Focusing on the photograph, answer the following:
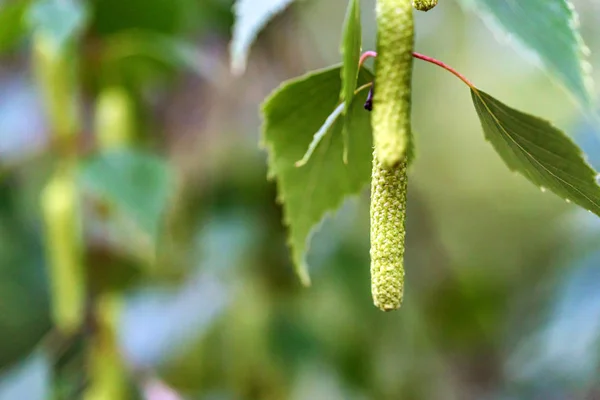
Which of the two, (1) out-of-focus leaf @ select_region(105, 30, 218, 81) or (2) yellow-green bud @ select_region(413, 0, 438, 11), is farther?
(1) out-of-focus leaf @ select_region(105, 30, 218, 81)

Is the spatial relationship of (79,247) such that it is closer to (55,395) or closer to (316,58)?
(55,395)

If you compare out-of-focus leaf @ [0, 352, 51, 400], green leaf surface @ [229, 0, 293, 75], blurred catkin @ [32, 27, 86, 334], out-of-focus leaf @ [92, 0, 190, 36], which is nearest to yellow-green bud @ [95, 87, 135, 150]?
blurred catkin @ [32, 27, 86, 334]

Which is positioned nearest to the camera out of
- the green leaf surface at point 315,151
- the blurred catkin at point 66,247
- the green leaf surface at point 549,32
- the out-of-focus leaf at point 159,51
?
the green leaf surface at point 549,32

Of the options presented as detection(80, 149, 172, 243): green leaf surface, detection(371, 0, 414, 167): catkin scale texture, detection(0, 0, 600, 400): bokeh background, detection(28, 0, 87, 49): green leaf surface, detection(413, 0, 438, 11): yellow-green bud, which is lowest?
detection(0, 0, 600, 400): bokeh background

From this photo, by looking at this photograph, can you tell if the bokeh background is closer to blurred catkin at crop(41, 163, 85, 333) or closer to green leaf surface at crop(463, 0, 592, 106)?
blurred catkin at crop(41, 163, 85, 333)

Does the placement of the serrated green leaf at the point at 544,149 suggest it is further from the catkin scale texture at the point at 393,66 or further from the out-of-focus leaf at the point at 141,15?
the out-of-focus leaf at the point at 141,15

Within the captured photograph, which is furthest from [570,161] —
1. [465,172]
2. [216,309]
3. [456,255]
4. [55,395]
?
[465,172]

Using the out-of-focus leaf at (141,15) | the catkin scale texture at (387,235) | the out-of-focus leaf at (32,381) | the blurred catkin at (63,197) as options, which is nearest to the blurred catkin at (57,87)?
the blurred catkin at (63,197)
